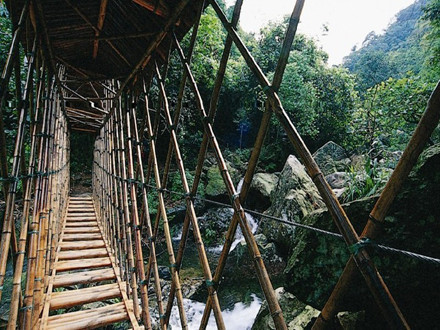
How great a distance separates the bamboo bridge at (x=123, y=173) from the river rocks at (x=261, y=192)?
18.6 ft

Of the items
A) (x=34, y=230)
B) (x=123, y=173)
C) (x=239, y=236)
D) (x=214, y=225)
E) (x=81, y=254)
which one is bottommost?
(x=239, y=236)

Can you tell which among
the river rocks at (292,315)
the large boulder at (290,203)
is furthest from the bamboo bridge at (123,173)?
the large boulder at (290,203)

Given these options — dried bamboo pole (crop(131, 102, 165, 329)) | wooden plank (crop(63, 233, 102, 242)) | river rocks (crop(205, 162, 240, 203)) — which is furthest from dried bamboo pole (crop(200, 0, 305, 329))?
river rocks (crop(205, 162, 240, 203))

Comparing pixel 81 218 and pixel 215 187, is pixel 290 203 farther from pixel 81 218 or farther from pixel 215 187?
pixel 81 218

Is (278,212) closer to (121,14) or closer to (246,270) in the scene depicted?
(246,270)

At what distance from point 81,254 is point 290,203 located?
4577mm

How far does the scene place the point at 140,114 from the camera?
385 inches

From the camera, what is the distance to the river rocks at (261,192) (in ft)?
28.7

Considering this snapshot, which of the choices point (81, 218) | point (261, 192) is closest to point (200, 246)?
point (81, 218)

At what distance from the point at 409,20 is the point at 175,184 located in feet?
124

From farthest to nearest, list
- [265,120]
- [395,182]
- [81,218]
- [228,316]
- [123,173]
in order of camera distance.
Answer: [81,218], [228,316], [123,173], [265,120], [395,182]

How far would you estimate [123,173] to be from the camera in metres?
3.22

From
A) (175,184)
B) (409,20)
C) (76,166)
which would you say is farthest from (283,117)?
(409,20)

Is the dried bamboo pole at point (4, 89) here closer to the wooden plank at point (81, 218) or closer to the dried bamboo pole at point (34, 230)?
the dried bamboo pole at point (34, 230)
